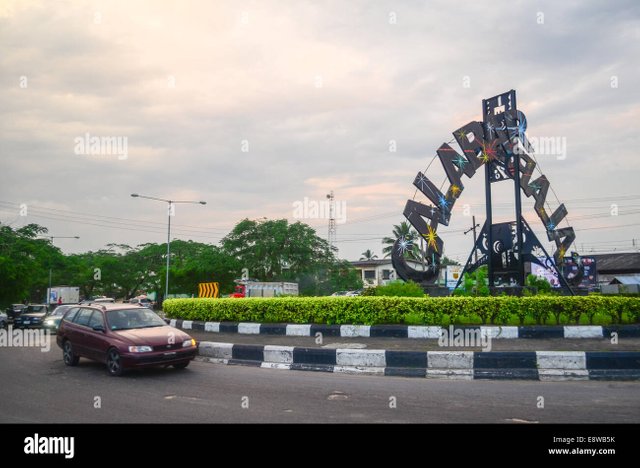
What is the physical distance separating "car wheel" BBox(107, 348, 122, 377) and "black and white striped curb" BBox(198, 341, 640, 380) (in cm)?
268

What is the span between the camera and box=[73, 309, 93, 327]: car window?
Answer: 10.6m

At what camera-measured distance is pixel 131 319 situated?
33.7 feet

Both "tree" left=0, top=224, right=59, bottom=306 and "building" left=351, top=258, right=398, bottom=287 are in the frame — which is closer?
"tree" left=0, top=224, right=59, bottom=306

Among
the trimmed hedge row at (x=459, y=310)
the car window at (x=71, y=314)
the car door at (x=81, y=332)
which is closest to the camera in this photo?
the car door at (x=81, y=332)

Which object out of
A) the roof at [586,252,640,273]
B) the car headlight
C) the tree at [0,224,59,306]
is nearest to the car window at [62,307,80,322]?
the car headlight

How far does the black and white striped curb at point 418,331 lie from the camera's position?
10.9 meters

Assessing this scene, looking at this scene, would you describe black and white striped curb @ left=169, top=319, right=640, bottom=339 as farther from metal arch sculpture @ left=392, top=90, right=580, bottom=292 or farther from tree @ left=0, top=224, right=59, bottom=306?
tree @ left=0, top=224, right=59, bottom=306

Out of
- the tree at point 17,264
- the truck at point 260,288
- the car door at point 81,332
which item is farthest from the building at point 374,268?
the car door at point 81,332

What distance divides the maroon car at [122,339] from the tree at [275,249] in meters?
25.9

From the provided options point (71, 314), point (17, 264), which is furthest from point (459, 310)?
point (17, 264)

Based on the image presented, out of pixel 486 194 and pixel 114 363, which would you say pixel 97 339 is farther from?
pixel 486 194

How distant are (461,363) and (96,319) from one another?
7.57 m

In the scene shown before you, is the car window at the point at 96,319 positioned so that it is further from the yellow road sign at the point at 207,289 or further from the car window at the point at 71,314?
the yellow road sign at the point at 207,289
